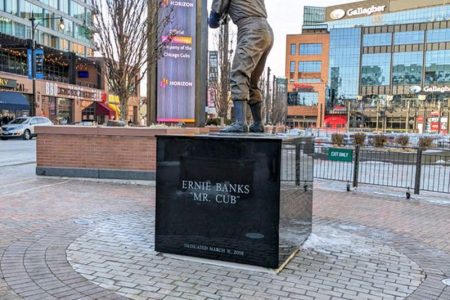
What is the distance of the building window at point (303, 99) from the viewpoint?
109694 mm

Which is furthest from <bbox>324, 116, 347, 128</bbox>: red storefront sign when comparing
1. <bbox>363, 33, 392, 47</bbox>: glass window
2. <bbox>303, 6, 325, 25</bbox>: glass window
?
<bbox>303, 6, 325, 25</bbox>: glass window

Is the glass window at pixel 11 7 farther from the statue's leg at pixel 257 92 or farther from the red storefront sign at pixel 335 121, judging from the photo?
the red storefront sign at pixel 335 121

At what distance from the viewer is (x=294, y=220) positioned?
5863 mm

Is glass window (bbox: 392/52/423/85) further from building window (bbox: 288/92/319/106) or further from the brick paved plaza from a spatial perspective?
the brick paved plaza

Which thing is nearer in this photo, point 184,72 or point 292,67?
point 184,72

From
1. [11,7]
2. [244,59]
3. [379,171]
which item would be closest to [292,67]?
[11,7]

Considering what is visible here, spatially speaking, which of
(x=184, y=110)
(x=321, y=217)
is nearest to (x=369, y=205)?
(x=321, y=217)

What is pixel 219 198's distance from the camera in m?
5.39

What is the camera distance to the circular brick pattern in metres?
4.56

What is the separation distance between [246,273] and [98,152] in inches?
305

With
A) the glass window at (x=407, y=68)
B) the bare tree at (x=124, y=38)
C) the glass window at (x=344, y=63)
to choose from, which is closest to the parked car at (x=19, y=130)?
the bare tree at (x=124, y=38)

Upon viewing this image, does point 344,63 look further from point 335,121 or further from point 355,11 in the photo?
point 355,11

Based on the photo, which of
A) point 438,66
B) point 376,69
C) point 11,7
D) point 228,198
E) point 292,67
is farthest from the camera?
point 292,67

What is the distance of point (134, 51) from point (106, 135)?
3.64 meters
